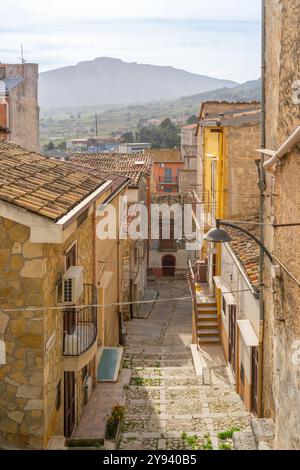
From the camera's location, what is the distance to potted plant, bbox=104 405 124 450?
11.4 metres

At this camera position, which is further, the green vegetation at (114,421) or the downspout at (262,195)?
the downspout at (262,195)

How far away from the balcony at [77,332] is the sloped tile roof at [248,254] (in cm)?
370

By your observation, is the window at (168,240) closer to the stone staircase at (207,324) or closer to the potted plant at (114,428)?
the stone staircase at (207,324)

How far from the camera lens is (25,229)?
9234 mm

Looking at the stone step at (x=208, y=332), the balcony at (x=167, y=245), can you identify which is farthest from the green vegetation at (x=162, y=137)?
the stone step at (x=208, y=332)

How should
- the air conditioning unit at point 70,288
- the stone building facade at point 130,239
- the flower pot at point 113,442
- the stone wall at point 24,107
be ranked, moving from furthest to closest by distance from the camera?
the stone wall at point 24,107 < the stone building facade at point 130,239 < the flower pot at point 113,442 < the air conditioning unit at point 70,288

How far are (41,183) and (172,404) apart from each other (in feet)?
21.1

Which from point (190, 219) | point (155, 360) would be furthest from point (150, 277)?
point (155, 360)

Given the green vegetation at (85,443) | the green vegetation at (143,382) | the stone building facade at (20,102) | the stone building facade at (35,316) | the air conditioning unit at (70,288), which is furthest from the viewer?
the stone building facade at (20,102)

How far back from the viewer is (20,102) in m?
36.4

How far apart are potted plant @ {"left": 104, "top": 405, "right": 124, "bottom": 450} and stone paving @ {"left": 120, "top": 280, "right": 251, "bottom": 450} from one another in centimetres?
20

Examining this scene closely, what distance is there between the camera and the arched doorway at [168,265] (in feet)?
145

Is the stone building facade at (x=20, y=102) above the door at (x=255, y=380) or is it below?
above

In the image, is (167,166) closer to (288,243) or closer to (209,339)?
(209,339)
